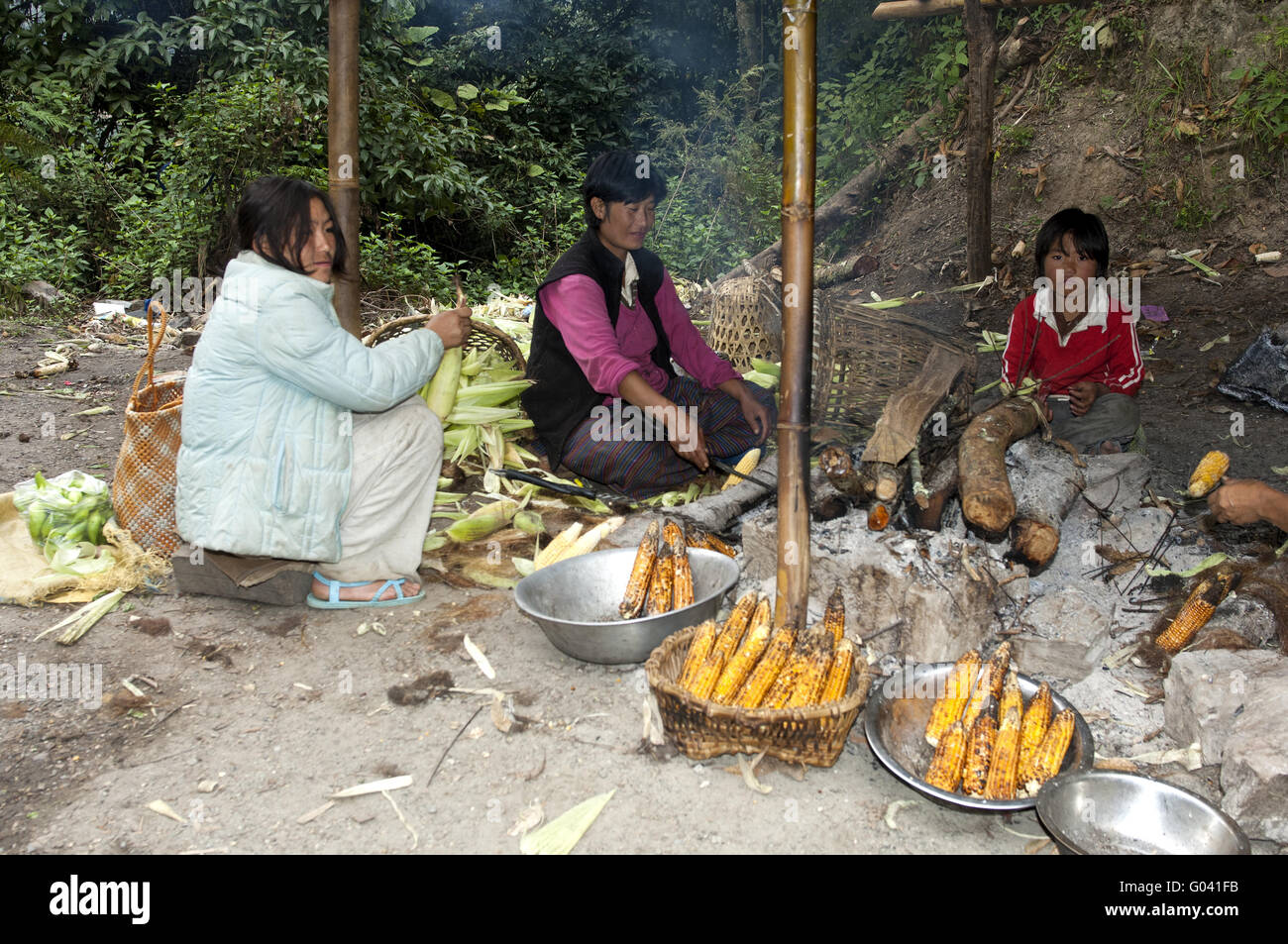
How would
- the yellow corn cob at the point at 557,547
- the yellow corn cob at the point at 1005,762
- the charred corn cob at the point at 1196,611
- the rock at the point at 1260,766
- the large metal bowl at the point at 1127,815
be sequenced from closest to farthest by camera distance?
1. the large metal bowl at the point at 1127,815
2. the rock at the point at 1260,766
3. the yellow corn cob at the point at 1005,762
4. the charred corn cob at the point at 1196,611
5. the yellow corn cob at the point at 557,547

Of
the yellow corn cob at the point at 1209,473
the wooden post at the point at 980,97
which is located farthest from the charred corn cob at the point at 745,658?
the wooden post at the point at 980,97

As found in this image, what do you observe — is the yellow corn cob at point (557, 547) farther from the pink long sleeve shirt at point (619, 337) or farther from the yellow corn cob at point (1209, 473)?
the yellow corn cob at point (1209, 473)

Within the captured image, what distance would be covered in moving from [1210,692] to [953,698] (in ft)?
2.59

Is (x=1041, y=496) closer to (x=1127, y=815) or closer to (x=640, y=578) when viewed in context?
(x=1127, y=815)

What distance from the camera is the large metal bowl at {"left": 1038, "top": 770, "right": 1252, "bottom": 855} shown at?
7.31 ft

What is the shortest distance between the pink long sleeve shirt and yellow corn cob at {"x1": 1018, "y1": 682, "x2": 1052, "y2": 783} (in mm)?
2449

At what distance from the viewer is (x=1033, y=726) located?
258cm

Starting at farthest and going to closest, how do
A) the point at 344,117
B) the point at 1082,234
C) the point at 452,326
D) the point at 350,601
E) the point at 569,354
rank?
the point at 569,354
the point at 1082,234
the point at 344,117
the point at 452,326
the point at 350,601

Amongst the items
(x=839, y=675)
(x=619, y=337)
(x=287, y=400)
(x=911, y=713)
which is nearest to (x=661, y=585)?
(x=839, y=675)

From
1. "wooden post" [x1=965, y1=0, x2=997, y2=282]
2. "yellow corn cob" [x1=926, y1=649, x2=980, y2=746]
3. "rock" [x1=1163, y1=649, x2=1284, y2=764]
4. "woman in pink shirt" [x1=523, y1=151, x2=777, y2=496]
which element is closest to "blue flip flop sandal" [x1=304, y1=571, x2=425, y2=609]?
"woman in pink shirt" [x1=523, y1=151, x2=777, y2=496]

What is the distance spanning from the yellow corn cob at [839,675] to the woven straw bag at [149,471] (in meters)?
3.11

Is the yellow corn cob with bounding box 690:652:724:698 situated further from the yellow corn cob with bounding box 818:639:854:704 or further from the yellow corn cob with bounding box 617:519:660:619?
the yellow corn cob with bounding box 617:519:660:619

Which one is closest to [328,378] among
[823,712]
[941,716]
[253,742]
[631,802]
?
[253,742]

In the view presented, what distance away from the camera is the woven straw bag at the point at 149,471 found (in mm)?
3975
